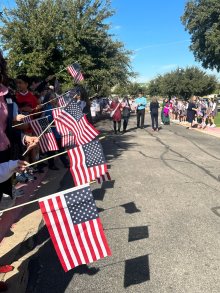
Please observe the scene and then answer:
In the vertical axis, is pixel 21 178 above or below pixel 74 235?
below

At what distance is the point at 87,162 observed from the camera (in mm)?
4934

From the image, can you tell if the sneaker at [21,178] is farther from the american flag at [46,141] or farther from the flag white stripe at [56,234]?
the flag white stripe at [56,234]

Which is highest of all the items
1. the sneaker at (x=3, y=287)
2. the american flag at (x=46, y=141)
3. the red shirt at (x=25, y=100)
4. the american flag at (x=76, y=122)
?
the red shirt at (x=25, y=100)

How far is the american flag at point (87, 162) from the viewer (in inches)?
190

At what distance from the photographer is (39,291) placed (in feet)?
12.1

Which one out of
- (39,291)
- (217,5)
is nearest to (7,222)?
(39,291)

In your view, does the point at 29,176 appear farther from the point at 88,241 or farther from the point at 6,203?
the point at 88,241

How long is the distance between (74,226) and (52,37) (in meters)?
16.3

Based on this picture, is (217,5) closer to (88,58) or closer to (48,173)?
(88,58)

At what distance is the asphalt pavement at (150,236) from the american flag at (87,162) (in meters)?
0.76

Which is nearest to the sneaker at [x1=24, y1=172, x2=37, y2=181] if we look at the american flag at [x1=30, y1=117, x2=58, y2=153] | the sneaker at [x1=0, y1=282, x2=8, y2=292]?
the american flag at [x1=30, y1=117, x2=58, y2=153]

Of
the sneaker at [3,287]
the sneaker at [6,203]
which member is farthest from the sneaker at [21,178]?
the sneaker at [3,287]

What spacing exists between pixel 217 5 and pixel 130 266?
37.0 meters

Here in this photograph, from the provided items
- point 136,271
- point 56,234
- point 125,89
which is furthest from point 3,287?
point 125,89
